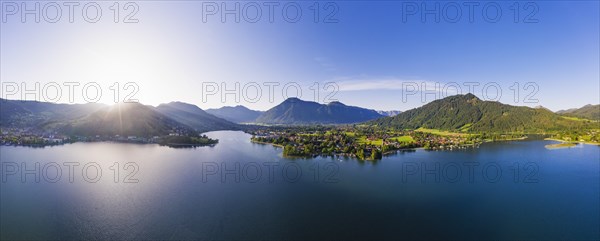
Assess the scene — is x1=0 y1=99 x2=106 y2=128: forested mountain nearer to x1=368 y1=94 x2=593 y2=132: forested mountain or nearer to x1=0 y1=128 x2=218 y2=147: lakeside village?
x1=0 y1=128 x2=218 y2=147: lakeside village

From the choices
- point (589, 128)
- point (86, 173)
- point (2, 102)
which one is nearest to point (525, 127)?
point (589, 128)

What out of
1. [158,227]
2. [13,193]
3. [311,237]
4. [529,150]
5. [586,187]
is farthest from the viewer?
[529,150]

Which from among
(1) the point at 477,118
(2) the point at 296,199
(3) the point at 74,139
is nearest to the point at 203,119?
(3) the point at 74,139

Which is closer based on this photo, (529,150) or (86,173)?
(86,173)

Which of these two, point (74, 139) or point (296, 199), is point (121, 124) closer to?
point (74, 139)

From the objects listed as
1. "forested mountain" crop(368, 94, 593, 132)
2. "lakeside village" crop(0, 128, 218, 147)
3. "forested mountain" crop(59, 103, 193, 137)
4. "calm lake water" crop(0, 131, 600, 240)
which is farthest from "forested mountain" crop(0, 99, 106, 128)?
"forested mountain" crop(368, 94, 593, 132)

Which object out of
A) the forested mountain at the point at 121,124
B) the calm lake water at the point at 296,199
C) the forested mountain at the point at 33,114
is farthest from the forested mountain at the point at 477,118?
the forested mountain at the point at 33,114

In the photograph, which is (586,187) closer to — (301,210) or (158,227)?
(301,210)

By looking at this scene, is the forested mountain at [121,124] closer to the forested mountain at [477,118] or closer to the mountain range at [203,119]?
the mountain range at [203,119]
